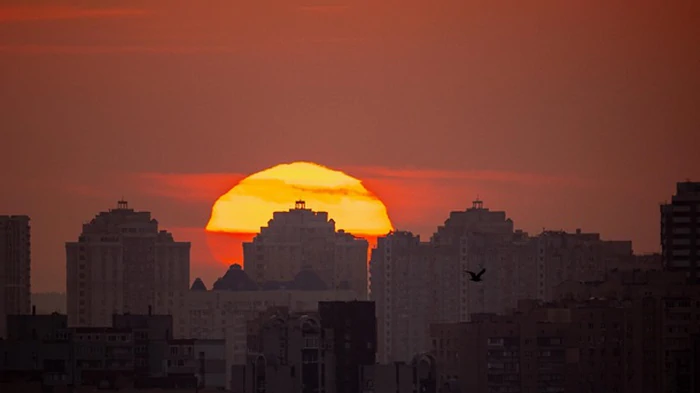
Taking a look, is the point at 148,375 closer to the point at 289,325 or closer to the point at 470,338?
the point at 289,325

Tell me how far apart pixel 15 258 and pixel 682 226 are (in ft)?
125

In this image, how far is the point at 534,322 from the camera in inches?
4820

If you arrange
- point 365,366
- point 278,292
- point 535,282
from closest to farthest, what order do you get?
point 365,366 → point 535,282 → point 278,292

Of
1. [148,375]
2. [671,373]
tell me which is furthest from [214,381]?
[671,373]

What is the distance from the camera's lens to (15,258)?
17262 centimetres

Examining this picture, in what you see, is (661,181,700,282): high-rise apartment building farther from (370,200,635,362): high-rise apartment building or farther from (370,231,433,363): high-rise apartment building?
(370,231,433,363): high-rise apartment building

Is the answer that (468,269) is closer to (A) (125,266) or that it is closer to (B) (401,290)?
(B) (401,290)

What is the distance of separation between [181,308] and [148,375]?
59282 mm

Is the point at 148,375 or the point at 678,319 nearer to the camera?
the point at 148,375

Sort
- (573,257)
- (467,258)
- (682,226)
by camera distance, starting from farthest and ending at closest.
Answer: (467,258), (573,257), (682,226)

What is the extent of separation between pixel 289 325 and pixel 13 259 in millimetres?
59271

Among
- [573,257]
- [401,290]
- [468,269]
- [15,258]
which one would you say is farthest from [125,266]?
[573,257]

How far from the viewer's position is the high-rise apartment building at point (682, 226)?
154 metres

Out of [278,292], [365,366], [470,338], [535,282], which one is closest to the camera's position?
[365,366]
